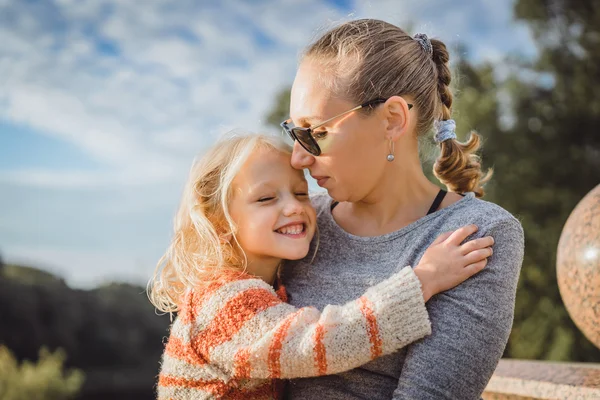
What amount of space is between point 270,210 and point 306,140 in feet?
1.04

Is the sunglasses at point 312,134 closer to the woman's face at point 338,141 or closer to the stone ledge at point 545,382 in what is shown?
the woman's face at point 338,141

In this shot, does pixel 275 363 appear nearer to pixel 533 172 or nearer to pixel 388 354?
pixel 388 354

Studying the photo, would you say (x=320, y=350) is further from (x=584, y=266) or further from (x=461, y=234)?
(x=584, y=266)

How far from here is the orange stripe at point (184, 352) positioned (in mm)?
2410

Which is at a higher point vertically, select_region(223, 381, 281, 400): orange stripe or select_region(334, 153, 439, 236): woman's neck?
select_region(334, 153, 439, 236): woman's neck

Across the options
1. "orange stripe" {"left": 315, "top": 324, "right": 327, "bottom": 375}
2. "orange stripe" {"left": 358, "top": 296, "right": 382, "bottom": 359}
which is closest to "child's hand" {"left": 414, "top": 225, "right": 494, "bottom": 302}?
"orange stripe" {"left": 358, "top": 296, "right": 382, "bottom": 359}

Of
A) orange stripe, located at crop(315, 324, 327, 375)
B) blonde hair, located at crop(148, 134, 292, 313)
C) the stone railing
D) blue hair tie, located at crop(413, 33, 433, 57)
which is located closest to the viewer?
orange stripe, located at crop(315, 324, 327, 375)

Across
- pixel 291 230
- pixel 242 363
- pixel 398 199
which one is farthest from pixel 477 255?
pixel 242 363

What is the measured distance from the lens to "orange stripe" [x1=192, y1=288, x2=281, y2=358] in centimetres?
234

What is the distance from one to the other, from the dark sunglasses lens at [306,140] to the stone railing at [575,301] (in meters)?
1.56

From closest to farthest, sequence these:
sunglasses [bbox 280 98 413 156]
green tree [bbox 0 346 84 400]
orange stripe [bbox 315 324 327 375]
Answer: orange stripe [bbox 315 324 327 375] < sunglasses [bbox 280 98 413 156] < green tree [bbox 0 346 84 400]

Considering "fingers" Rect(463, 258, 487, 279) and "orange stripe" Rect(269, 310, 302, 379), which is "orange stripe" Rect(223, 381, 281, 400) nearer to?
"orange stripe" Rect(269, 310, 302, 379)

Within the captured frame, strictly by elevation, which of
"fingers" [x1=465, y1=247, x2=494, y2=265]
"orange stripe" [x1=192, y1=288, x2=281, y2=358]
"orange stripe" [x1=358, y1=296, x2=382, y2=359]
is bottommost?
"orange stripe" [x1=358, y1=296, x2=382, y2=359]

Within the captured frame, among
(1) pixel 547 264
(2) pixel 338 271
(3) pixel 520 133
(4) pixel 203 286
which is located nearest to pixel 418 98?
(2) pixel 338 271
